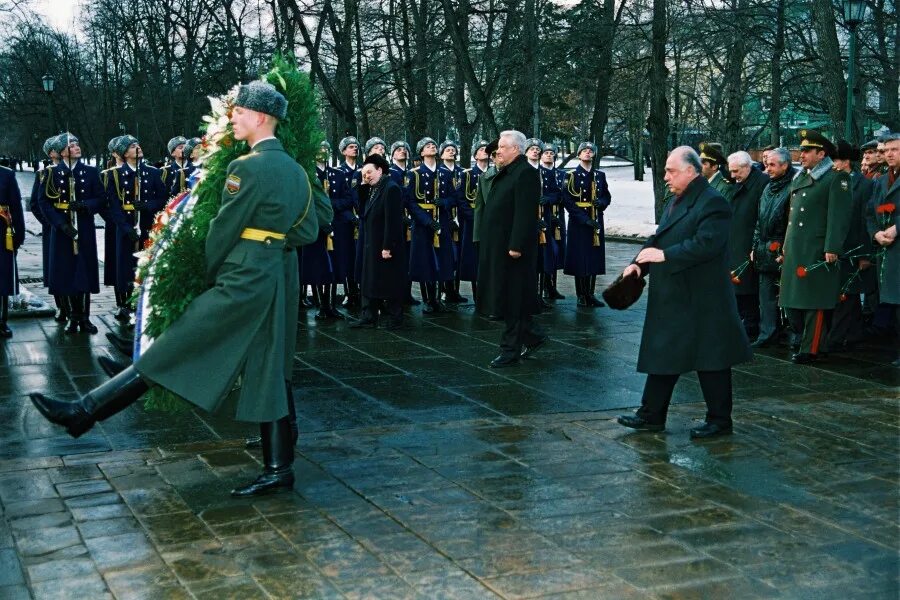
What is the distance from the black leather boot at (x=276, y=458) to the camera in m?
5.90

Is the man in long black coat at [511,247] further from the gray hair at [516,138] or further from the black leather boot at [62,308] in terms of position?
the black leather boot at [62,308]

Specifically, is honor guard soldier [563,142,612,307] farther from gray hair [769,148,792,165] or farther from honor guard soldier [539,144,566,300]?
gray hair [769,148,792,165]

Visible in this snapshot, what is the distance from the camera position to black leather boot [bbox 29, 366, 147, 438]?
19.2ft

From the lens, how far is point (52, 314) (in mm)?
12625

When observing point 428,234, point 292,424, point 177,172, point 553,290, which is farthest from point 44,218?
point 292,424

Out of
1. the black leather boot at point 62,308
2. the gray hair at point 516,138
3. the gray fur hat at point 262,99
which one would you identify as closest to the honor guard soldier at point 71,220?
the black leather boot at point 62,308

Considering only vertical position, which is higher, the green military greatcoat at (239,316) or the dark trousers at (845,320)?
the green military greatcoat at (239,316)

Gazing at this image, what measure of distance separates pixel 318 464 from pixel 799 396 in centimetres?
377

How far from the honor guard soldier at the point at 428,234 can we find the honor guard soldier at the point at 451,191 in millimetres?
67

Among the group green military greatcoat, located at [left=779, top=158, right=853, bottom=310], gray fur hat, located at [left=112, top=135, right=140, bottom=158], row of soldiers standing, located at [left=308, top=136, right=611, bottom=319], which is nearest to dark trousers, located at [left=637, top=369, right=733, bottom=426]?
green military greatcoat, located at [left=779, top=158, right=853, bottom=310]

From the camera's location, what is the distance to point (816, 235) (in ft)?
Result: 33.8

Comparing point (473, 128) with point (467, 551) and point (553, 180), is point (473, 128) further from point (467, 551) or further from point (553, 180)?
point (467, 551)

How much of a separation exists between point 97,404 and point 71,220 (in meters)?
6.68

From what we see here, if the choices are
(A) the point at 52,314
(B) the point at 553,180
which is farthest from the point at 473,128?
(A) the point at 52,314
